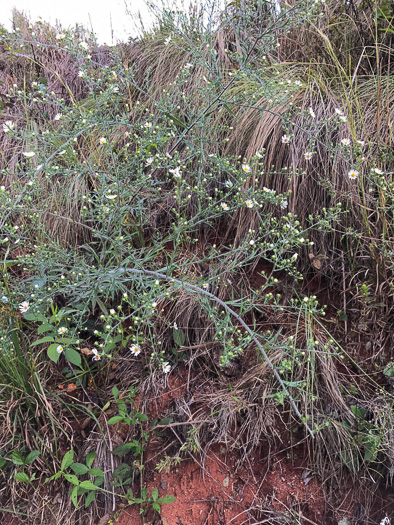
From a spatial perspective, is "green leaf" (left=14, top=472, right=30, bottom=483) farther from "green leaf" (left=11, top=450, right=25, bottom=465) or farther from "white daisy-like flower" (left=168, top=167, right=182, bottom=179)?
"white daisy-like flower" (left=168, top=167, right=182, bottom=179)

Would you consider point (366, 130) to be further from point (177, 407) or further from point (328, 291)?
point (177, 407)

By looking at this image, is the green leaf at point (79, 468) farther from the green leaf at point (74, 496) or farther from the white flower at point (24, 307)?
the white flower at point (24, 307)

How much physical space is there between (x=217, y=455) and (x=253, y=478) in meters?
0.19

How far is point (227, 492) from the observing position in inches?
61.9

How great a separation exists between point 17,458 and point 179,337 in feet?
2.85

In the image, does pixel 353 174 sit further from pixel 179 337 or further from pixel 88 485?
pixel 88 485

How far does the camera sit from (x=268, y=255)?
82.0 inches

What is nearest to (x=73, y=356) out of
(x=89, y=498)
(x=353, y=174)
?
(x=89, y=498)

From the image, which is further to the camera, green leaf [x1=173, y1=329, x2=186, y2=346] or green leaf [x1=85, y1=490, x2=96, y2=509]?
green leaf [x1=173, y1=329, x2=186, y2=346]

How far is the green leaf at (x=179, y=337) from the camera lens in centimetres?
179

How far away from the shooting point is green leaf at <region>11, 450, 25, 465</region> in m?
1.49

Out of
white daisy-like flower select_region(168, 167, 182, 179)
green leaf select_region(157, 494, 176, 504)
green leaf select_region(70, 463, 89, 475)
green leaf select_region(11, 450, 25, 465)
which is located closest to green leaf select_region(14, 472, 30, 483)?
green leaf select_region(11, 450, 25, 465)

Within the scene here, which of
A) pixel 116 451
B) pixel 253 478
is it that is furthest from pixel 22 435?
pixel 253 478

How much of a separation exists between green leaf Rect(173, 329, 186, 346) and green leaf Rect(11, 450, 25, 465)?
A: 83 cm
